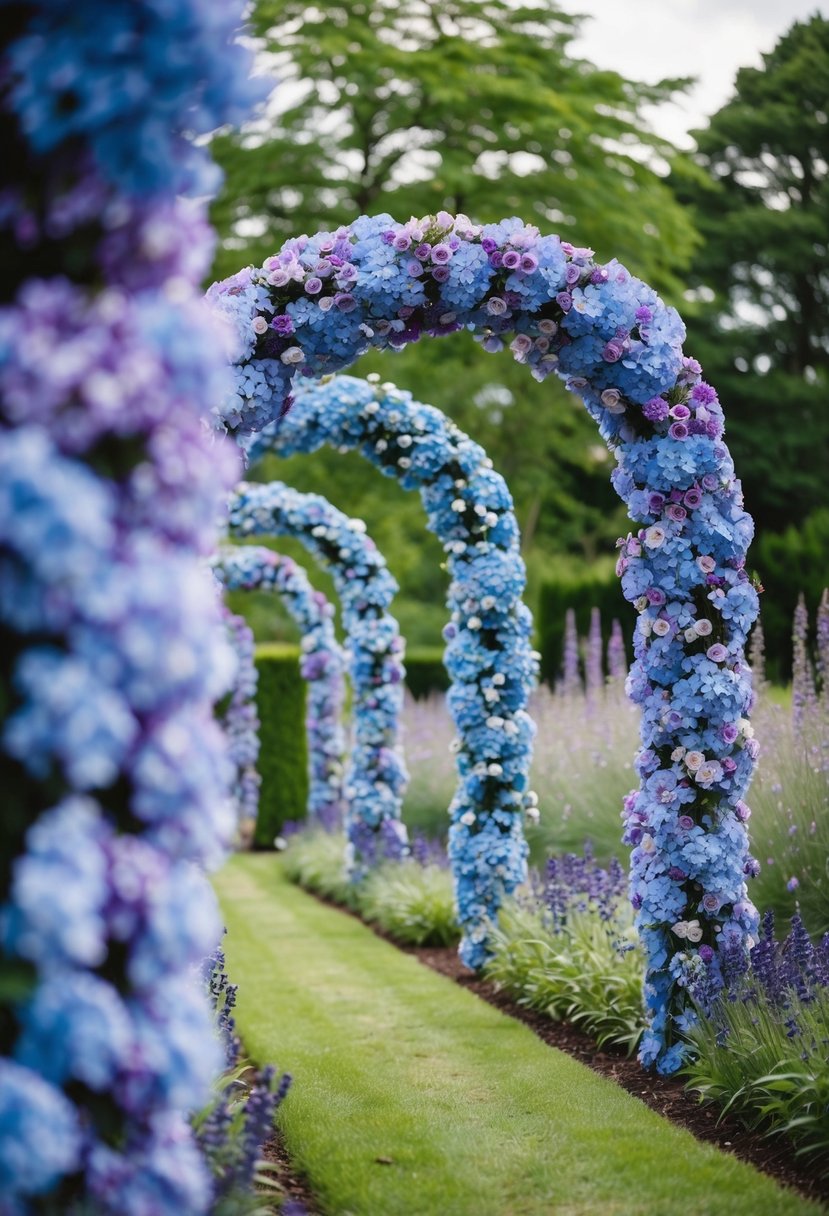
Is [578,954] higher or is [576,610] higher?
[578,954]

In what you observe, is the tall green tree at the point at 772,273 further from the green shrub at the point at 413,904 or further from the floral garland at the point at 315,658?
the green shrub at the point at 413,904

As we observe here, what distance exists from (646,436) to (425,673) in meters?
12.7

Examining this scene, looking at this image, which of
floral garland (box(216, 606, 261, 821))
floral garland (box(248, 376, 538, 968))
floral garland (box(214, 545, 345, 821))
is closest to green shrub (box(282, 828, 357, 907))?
floral garland (box(214, 545, 345, 821))

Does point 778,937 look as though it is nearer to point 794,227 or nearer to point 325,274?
point 325,274

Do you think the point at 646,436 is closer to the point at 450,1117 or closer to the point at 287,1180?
the point at 450,1117

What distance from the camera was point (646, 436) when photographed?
14.8ft

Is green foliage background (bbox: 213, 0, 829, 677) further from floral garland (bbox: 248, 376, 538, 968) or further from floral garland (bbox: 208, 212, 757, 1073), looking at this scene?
floral garland (bbox: 208, 212, 757, 1073)

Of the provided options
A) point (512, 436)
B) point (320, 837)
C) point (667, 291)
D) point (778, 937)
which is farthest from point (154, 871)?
point (512, 436)

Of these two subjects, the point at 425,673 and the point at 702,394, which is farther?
the point at 425,673

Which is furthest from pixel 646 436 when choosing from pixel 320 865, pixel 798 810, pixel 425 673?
pixel 425 673

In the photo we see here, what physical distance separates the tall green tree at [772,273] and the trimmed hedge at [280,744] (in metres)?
10.8

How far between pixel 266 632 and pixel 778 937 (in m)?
17.1

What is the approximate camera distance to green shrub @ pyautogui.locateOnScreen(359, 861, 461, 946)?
749cm

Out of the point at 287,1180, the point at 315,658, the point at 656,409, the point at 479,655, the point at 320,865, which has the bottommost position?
the point at 320,865
